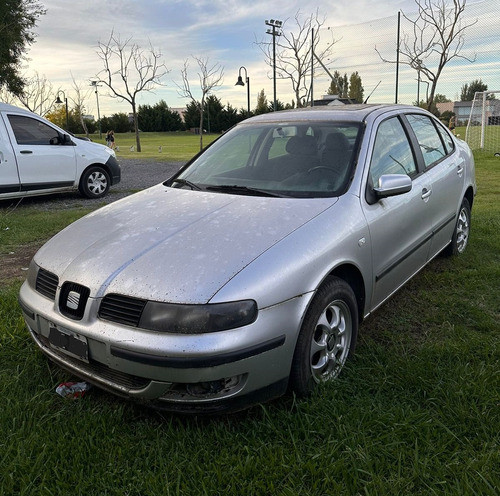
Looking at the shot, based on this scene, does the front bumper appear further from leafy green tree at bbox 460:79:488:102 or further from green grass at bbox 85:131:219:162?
green grass at bbox 85:131:219:162

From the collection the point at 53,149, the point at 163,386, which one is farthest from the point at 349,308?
the point at 53,149

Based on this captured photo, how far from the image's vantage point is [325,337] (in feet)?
8.50

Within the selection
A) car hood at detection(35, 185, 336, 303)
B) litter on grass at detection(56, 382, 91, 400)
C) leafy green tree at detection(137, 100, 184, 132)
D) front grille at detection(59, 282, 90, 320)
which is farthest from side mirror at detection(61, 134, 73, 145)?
leafy green tree at detection(137, 100, 184, 132)

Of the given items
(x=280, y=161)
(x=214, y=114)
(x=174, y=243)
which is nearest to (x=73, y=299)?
(x=174, y=243)

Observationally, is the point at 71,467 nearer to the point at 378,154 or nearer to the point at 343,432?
the point at 343,432

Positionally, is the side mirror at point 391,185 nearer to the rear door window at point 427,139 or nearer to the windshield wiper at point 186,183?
the rear door window at point 427,139

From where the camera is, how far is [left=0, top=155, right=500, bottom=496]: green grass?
1979 millimetres

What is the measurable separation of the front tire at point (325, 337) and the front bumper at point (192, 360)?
86 mm

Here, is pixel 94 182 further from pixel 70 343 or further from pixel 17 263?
pixel 70 343

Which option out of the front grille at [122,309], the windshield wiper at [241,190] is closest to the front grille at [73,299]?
the front grille at [122,309]

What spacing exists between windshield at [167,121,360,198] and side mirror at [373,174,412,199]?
0.65 feet

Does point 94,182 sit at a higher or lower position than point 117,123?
lower

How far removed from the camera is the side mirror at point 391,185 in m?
2.97

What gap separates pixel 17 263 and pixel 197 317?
12.1ft
